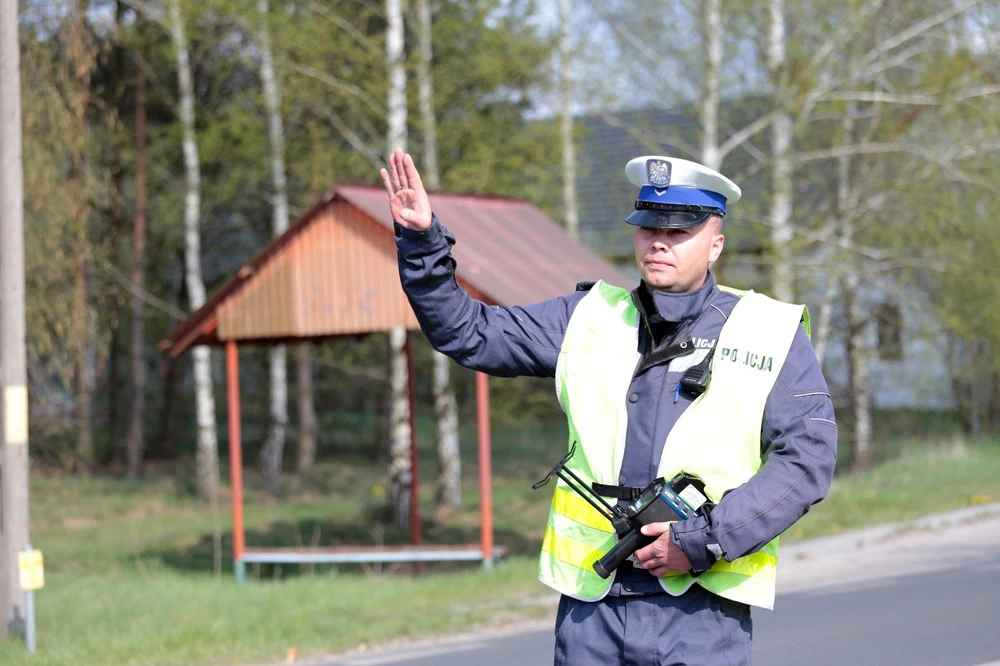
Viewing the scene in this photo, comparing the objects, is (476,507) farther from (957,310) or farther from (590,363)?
(590,363)

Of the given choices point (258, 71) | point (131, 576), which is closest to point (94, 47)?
point (131, 576)

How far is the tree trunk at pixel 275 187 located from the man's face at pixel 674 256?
15068 millimetres

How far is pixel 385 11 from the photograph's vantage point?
17875mm

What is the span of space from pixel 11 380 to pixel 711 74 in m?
10.7

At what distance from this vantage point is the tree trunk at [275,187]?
Answer: 1853 centimetres

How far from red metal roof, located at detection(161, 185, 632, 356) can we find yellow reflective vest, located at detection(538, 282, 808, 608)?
8.05 m

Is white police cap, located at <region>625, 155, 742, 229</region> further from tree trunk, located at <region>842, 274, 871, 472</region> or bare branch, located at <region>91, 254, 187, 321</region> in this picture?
bare branch, located at <region>91, 254, 187, 321</region>

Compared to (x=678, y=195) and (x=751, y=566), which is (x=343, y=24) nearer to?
(x=678, y=195)

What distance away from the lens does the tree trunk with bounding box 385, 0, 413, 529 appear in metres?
16.3

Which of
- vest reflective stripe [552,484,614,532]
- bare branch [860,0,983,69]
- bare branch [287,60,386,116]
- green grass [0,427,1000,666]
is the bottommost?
green grass [0,427,1000,666]

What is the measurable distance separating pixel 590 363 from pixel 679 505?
475 mm

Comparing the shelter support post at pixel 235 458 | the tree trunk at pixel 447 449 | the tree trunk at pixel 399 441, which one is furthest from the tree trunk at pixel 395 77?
the shelter support post at pixel 235 458

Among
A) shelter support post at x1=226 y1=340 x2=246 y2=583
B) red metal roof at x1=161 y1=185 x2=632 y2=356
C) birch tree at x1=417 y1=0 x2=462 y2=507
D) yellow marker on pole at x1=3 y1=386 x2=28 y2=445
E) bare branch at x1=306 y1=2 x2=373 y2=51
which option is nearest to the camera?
yellow marker on pole at x1=3 y1=386 x2=28 y2=445

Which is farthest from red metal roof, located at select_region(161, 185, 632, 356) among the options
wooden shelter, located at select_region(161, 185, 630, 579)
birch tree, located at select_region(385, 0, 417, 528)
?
birch tree, located at select_region(385, 0, 417, 528)
